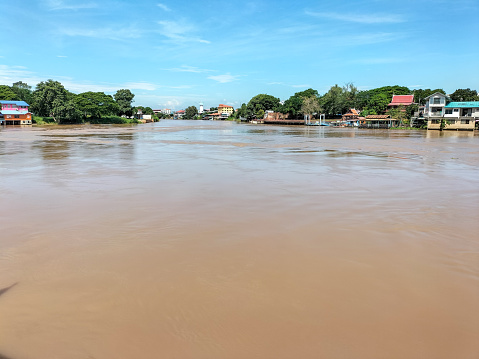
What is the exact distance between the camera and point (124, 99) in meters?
99.2

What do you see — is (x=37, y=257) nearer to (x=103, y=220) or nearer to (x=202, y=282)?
(x=103, y=220)

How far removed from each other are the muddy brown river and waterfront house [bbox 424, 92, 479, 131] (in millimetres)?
57381

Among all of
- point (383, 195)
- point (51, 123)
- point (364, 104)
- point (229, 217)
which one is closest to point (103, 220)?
point (229, 217)

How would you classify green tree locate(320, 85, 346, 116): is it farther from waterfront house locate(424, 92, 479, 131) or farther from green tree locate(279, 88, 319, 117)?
waterfront house locate(424, 92, 479, 131)

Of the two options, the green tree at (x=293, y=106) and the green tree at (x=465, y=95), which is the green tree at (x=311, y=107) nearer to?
the green tree at (x=293, y=106)

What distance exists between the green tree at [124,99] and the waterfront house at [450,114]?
7872cm

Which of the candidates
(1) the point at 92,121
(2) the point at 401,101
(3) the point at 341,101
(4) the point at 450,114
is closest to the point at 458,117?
(4) the point at 450,114

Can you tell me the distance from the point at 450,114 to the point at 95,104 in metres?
73.0

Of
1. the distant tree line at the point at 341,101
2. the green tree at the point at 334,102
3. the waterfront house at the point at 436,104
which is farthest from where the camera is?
the green tree at the point at 334,102

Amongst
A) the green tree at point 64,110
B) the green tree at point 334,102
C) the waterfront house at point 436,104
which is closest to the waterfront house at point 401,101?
the waterfront house at point 436,104

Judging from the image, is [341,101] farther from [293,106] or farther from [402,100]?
[402,100]

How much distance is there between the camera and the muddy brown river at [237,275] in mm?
2961

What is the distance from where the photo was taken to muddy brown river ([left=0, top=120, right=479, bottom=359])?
296cm

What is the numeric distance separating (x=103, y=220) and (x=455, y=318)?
5700 millimetres
